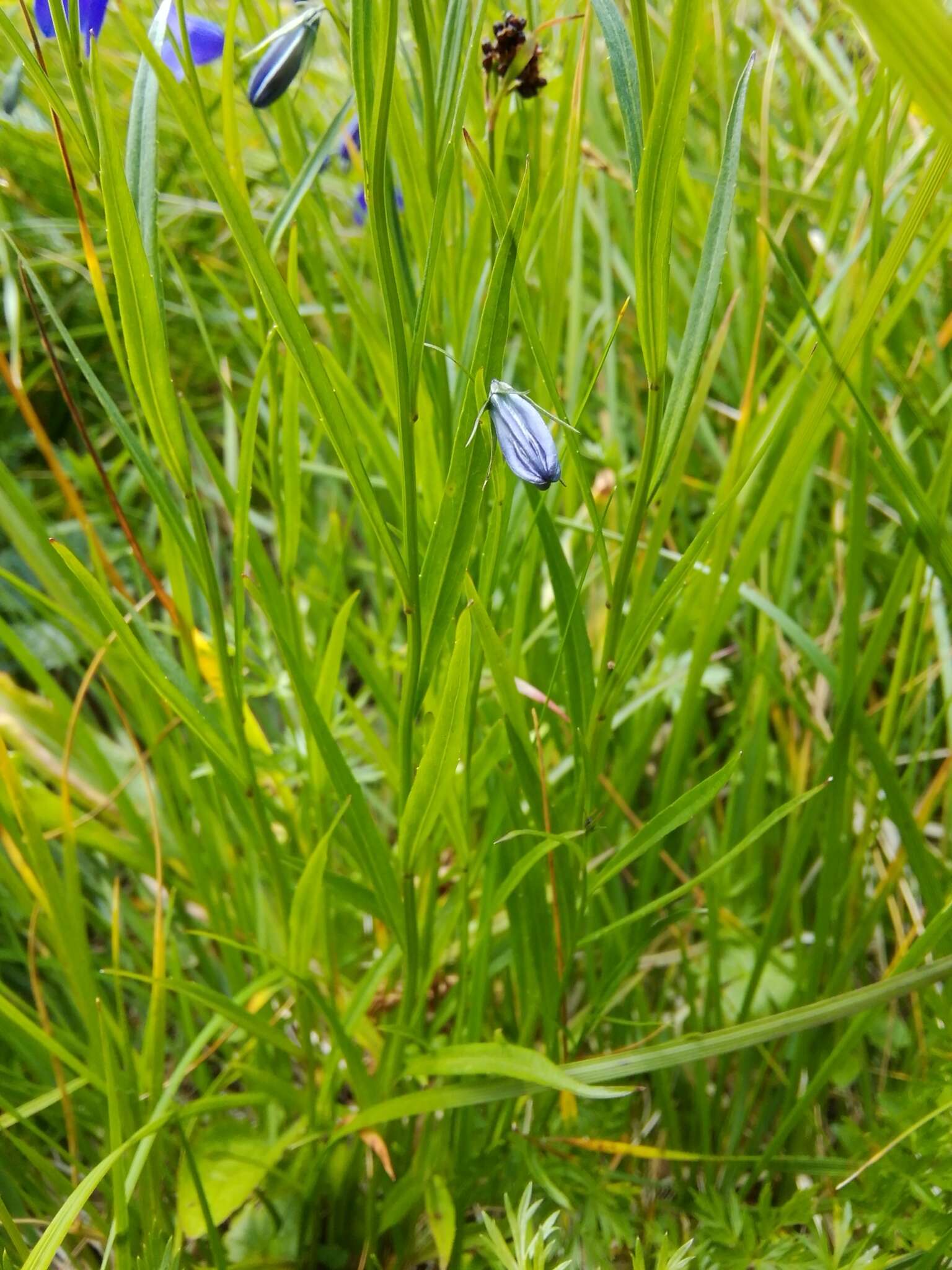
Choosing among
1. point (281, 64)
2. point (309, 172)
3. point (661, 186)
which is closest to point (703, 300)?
point (661, 186)

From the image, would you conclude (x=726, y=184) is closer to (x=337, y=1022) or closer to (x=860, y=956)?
(x=337, y=1022)

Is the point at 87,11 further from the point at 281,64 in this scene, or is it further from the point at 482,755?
the point at 482,755

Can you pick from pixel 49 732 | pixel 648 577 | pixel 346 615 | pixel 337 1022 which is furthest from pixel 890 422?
pixel 49 732

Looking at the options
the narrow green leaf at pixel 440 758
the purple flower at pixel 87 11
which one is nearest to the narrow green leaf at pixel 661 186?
the narrow green leaf at pixel 440 758

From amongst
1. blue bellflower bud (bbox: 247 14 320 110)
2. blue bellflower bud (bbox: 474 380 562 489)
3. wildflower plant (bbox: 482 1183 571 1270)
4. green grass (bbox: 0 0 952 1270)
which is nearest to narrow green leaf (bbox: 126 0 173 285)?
green grass (bbox: 0 0 952 1270)

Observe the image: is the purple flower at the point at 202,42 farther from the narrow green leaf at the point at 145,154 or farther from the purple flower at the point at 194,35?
the narrow green leaf at the point at 145,154

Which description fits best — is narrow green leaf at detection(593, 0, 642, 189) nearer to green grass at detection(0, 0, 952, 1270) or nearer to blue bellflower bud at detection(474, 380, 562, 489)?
green grass at detection(0, 0, 952, 1270)
